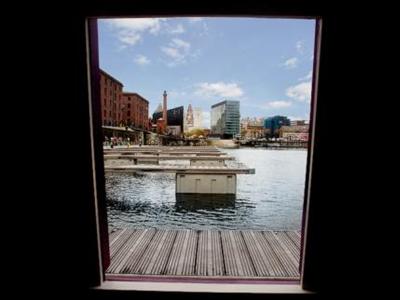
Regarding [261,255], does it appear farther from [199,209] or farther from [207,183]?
[207,183]

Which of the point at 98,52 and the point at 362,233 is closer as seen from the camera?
the point at 362,233

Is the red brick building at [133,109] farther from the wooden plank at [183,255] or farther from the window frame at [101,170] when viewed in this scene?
the window frame at [101,170]

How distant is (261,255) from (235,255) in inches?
14.1

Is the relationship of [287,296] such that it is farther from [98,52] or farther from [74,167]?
[98,52]

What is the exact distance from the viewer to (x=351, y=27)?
204cm

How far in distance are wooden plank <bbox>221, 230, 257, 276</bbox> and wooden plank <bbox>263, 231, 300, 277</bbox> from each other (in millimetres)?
403

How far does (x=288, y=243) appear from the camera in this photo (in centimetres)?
405

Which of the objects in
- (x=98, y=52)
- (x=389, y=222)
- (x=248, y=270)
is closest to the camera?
(x=389, y=222)

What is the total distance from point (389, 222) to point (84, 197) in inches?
103

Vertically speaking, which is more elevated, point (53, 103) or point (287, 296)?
Answer: point (53, 103)

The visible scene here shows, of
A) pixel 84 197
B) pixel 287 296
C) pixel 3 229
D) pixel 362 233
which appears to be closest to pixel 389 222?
pixel 362 233

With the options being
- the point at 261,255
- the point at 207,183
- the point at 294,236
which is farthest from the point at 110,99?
the point at 261,255

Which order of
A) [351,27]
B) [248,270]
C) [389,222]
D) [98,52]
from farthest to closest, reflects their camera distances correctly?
[248,270], [98,52], [389,222], [351,27]

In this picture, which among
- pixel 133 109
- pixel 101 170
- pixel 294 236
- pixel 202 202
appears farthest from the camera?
pixel 133 109
